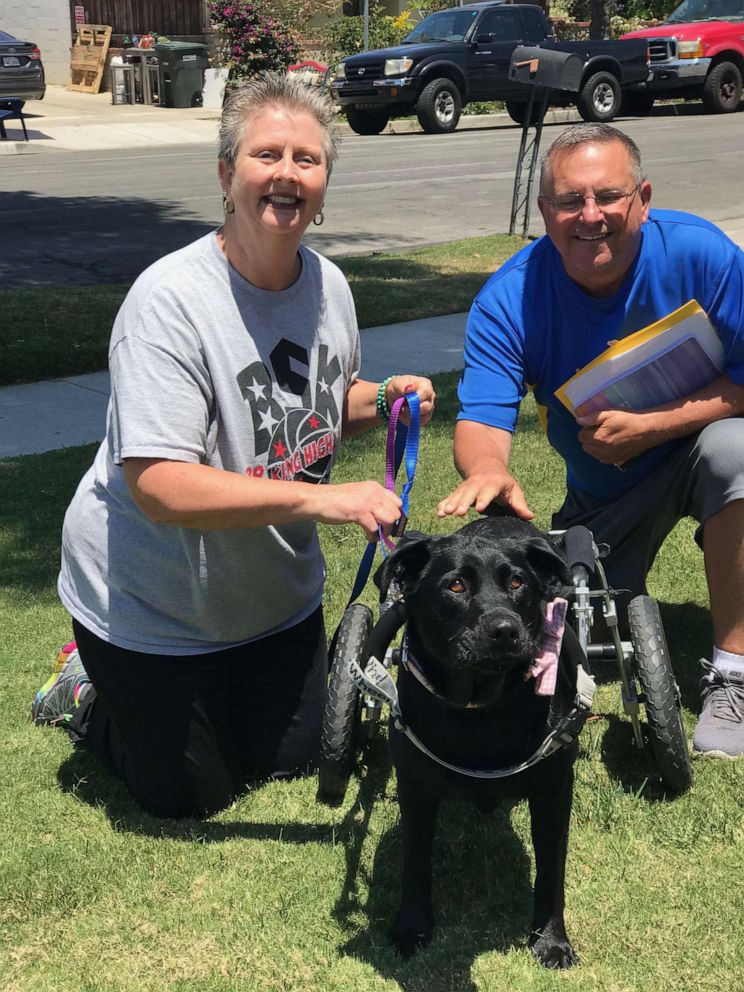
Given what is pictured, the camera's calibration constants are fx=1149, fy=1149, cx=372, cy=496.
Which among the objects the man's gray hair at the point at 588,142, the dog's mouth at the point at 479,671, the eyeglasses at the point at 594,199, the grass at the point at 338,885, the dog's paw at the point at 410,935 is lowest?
the grass at the point at 338,885

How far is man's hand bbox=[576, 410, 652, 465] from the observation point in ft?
11.6

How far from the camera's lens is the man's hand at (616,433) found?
353 centimetres

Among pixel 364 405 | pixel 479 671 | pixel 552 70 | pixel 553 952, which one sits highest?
pixel 552 70

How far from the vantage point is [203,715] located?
3.33 meters

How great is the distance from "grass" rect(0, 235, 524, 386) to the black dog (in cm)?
543

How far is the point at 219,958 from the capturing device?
273cm

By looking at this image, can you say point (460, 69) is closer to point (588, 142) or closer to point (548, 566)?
point (588, 142)

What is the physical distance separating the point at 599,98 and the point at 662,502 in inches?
830

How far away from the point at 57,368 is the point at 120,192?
8183 mm

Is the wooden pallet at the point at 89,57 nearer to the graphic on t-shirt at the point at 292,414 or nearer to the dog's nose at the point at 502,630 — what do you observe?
the graphic on t-shirt at the point at 292,414

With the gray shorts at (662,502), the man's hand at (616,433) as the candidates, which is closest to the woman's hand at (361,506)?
the man's hand at (616,433)

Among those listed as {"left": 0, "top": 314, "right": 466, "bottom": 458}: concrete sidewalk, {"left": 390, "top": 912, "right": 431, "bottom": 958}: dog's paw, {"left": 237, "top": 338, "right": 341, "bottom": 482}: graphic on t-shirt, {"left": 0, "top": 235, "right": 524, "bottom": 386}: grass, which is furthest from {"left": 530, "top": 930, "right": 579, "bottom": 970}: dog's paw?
{"left": 0, "top": 235, "right": 524, "bottom": 386}: grass

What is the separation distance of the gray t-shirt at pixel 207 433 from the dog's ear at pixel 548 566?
0.90 meters

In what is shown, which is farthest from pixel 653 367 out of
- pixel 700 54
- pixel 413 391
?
pixel 700 54
